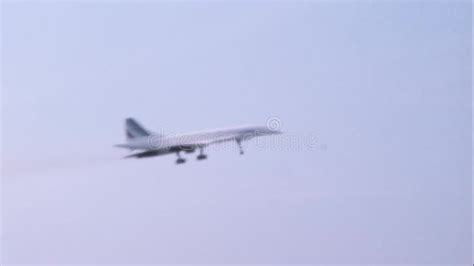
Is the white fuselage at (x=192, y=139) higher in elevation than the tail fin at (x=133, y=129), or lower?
lower

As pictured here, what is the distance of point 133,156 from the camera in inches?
3066

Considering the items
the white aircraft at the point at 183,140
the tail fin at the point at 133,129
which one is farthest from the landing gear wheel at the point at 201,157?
the tail fin at the point at 133,129

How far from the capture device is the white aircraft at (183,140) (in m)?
78.2

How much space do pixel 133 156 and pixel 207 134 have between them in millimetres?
8250

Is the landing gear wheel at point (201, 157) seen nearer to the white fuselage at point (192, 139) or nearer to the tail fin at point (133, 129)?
the white fuselage at point (192, 139)

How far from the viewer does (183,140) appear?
7794 cm

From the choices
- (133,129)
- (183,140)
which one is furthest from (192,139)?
(133,129)

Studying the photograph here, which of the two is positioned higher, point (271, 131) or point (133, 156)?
point (271, 131)

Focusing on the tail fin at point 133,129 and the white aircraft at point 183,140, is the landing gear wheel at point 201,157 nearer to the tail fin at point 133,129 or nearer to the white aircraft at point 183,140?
the white aircraft at point 183,140

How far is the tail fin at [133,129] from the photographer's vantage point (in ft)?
282

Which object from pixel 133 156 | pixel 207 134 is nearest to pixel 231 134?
pixel 207 134

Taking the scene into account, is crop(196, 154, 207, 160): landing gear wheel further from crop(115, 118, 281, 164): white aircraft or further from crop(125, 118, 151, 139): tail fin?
crop(125, 118, 151, 139): tail fin

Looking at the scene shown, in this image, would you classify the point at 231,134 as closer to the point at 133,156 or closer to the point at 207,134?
the point at 207,134

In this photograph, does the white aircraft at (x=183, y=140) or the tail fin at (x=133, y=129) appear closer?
the white aircraft at (x=183, y=140)
